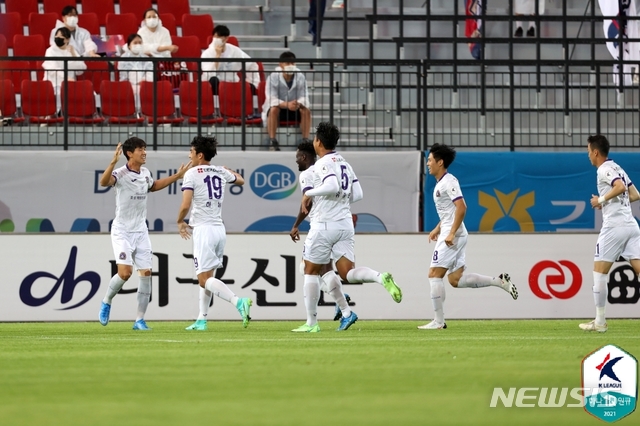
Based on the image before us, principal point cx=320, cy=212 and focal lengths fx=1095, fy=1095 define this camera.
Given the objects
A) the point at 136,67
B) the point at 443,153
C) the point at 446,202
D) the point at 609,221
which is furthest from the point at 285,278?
the point at 609,221

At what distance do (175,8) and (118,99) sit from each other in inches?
198

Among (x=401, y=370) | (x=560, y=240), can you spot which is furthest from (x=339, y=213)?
(x=560, y=240)

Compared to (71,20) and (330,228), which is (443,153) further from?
(71,20)

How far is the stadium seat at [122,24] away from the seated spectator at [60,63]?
Result: 4.86 feet

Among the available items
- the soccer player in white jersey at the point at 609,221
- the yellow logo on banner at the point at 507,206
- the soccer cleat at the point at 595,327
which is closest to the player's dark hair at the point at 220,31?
the yellow logo on banner at the point at 507,206

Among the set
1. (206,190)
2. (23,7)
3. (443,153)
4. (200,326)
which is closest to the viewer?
(443,153)

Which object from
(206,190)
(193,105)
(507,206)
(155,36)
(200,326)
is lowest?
(200,326)

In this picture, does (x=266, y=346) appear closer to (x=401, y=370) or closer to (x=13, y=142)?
(x=401, y=370)

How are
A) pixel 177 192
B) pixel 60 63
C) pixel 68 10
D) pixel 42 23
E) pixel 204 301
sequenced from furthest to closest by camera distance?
pixel 42 23, pixel 68 10, pixel 60 63, pixel 177 192, pixel 204 301

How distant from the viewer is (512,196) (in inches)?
669

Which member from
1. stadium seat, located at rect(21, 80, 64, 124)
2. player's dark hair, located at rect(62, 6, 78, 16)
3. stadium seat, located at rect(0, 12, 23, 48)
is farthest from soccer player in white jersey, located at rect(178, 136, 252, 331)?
stadium seat, located at rect(0, 12, 23, 48)

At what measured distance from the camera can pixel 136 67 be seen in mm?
18344

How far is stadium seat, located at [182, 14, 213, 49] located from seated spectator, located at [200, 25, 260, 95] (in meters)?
1.49

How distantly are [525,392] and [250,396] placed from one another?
158 cm
